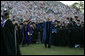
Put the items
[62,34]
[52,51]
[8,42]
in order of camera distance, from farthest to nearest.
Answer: [62,34]
[52,51]
[8,42]

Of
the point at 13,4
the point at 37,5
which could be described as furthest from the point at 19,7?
the point at 37,5

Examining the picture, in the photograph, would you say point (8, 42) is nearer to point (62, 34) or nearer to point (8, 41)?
point (8, 41)

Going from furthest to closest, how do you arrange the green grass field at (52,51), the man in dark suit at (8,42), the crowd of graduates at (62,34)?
the crowd of graduates at (62,34) → the green grass field at (52,51) → the man in dark suit at (8,42)

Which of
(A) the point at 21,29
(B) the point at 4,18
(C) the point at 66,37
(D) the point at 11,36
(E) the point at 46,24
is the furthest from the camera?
(A) the point at 21,29

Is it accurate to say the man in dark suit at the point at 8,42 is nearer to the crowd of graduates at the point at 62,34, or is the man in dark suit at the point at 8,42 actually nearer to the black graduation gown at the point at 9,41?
the black graduation gown at the point at 9,41

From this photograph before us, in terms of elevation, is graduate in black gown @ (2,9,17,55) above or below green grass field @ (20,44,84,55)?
above

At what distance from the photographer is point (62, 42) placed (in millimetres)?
12508

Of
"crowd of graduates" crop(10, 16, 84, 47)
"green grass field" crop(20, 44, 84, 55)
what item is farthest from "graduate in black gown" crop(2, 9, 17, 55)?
"crowd of graduates" crop(10, 16, 84, 47)

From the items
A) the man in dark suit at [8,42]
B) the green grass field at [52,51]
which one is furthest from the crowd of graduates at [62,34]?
the man in dark suit at [8,42]

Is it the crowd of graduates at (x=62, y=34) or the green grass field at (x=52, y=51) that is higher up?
the crowd of graduates at (x=62, y=34)

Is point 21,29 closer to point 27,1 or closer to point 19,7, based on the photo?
point 19,7

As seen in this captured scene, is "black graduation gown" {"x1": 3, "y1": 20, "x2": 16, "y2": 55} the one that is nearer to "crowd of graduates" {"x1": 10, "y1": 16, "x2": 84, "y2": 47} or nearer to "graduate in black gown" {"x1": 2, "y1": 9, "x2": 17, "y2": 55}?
"graduate in black gown" {"x1": 2, "y1": 9, "x2": 17, "y2": 55}

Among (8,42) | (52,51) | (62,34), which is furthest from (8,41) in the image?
(62,34)

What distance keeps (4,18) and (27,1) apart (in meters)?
26.9
